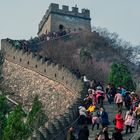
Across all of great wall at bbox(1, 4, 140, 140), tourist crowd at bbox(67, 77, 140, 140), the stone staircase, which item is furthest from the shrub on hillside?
the stone staircase

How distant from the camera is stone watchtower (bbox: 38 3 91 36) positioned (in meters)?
62.9

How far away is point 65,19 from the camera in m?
63.2

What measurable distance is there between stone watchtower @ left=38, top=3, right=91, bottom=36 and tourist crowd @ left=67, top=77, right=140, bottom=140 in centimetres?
3164

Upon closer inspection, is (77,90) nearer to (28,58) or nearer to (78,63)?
(28,58)

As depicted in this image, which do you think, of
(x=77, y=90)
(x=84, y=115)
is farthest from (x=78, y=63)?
(x=84, y=115)

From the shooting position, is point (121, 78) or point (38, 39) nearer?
point (121, 78)

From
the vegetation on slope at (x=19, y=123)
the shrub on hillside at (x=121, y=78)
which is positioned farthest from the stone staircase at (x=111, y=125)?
the shrub on hillside at (x=121, y=78)

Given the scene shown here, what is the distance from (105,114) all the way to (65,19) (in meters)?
40.4

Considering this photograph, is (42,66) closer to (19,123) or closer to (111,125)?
(19,123)

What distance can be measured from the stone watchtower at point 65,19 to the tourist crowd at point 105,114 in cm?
3164

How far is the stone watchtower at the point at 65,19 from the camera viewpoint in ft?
206

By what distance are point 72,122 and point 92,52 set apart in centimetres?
3208

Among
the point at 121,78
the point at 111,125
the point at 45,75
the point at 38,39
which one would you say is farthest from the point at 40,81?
the point at 111,125

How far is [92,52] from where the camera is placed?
5716 cm
